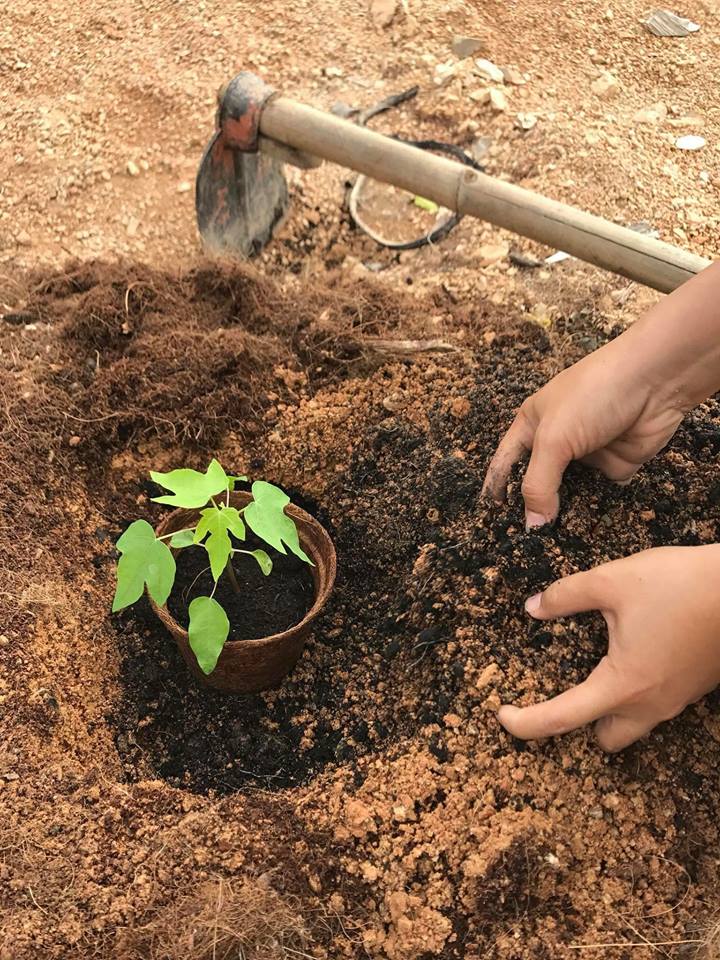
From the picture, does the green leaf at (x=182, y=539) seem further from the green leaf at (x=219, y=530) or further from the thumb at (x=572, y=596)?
the thumb at (x=572, y=596)

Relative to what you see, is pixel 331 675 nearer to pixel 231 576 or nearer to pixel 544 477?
pixel 231 576

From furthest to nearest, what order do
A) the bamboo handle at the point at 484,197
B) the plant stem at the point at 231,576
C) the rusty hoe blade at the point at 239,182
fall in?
the rusty hoe blade at the point at 239,182 → the bamboo handle at the point at 484,197 → the plant stem at the point at 231,576

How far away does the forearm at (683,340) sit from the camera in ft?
4.71

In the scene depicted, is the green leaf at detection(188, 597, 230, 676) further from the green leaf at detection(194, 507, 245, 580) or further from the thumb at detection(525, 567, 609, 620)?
the thumb at detection(525, 567, 609, 620)

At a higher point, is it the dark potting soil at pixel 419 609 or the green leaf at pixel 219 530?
the green leaf at pixel 219 530

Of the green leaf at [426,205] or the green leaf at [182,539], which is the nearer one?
the green leaf at [182,539]

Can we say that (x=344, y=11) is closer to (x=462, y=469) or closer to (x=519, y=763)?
(x=462, y=469)

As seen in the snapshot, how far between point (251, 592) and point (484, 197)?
49.3 inches

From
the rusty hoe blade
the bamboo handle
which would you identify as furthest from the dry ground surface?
the bamboo handle

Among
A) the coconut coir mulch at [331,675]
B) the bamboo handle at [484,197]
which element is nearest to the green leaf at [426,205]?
the bamboo handle at [484,197]

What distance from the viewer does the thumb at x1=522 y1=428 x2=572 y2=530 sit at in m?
1.52

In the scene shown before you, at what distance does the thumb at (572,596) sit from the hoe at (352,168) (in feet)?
3.15

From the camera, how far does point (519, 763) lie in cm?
141

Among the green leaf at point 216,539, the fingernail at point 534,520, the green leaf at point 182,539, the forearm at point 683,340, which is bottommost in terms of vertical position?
the green leaf at point 182,539
